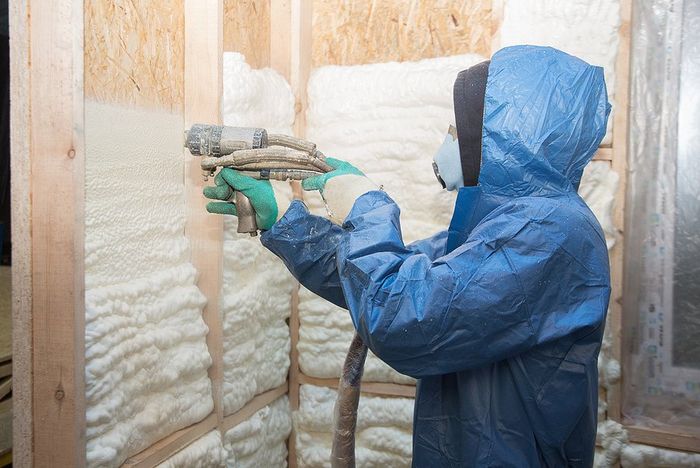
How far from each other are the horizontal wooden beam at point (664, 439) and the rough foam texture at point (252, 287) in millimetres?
1125

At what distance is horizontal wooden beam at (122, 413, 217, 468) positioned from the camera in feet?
4.20

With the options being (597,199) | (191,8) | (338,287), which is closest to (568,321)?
(338,287)

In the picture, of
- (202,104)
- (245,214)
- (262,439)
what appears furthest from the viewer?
(262,439)

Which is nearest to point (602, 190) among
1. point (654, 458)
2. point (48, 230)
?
point (654, 458)

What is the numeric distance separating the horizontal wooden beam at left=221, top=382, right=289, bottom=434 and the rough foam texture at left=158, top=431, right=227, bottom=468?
0.21 ft

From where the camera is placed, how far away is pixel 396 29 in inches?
77.1

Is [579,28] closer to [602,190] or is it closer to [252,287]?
[602,190]

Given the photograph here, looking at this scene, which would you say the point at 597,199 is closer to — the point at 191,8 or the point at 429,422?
the point at 429,422

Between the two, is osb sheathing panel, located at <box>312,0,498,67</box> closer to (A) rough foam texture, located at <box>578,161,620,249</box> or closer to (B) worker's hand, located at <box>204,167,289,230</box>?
(A) rough foam texture, located at <box>578,161,620,249</box>

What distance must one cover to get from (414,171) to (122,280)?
99 centimetres

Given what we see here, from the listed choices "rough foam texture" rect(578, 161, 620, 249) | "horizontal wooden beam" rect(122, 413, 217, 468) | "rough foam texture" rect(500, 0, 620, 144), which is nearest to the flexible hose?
"horizontal wooden beam" rect(122, 413, 217, 468)

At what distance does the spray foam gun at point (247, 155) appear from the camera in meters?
1.15

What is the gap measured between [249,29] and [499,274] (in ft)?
4.03

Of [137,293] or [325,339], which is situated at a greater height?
[137,293]
